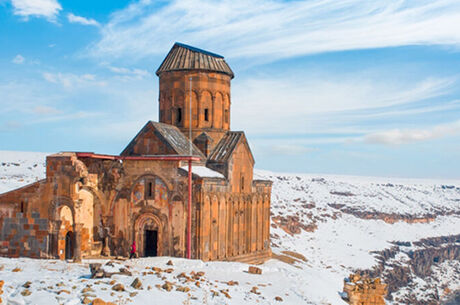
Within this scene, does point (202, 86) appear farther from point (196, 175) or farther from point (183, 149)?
point (196, 175)

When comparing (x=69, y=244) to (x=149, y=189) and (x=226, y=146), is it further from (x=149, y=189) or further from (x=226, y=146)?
(x=226, y=146)

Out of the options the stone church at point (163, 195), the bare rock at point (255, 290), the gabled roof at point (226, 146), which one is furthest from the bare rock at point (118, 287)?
the gabled roof at point (226, 146)

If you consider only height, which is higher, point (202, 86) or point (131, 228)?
point (202, 86)

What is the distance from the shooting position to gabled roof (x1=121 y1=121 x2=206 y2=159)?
1091 inches

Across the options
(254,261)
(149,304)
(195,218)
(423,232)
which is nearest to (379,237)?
(423,232)

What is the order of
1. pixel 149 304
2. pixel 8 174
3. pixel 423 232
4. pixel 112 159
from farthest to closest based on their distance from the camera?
pixel 423 232
pixel 8 174
pixel 112 159
pixel 149 304

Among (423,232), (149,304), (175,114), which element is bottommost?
(423,232)

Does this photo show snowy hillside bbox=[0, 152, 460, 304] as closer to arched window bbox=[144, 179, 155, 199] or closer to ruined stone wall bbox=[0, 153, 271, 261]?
ruined stone wall bbox=[0, 153, 271, 261]

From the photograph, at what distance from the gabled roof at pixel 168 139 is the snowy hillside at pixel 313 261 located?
6.41m

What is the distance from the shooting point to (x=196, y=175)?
25828 millimetres

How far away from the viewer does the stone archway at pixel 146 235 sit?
26422mm

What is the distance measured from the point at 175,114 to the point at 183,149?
154 inches

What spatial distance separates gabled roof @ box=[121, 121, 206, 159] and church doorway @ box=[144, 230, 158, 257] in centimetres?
439

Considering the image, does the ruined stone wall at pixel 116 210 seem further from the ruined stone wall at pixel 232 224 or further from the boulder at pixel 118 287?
the boulder at pixel 118 287
